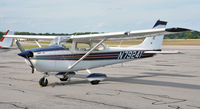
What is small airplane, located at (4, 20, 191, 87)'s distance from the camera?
9.45 meters

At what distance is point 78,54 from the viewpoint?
421 inches

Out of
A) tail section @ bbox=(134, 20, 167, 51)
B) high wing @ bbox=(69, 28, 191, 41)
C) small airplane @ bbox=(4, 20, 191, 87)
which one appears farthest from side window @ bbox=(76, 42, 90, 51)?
tail section @ bbox=(134, 20, 167, 51)

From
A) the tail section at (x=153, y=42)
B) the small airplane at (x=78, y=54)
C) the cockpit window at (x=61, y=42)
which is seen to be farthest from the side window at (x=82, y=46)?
the tail section at (x=153, y=42)

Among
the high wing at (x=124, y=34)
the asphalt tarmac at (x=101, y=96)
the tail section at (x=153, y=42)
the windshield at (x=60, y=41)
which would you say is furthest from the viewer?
the tail section at (x=153, y=42)

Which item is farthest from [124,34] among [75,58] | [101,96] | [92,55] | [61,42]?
[101,96]

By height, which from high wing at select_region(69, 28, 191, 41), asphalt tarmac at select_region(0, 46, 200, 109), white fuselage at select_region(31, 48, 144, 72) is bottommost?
asphalt tarmac at select_region(0, 46, 200, 109)

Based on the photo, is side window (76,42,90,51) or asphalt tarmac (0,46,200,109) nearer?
asphalt tarmac (0,46,200,109)

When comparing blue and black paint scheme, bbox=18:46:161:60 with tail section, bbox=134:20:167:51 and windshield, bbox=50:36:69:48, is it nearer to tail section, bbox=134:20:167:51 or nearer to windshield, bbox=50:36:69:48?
windshield, bbox=50:36:69:48

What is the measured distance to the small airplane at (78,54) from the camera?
31.0 feet

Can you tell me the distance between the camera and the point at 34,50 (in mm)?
9383

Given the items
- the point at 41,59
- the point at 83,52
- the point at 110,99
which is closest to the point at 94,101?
the point at 110,99

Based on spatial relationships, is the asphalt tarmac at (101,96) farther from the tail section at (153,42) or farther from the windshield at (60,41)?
the tail section at (153,42)

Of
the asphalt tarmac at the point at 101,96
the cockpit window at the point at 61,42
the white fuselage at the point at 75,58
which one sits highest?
the cockpit window at the point at 61,42

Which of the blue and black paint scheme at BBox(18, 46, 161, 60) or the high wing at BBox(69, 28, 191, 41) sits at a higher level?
the high wing at BBox(69, 28, 191, 41)
